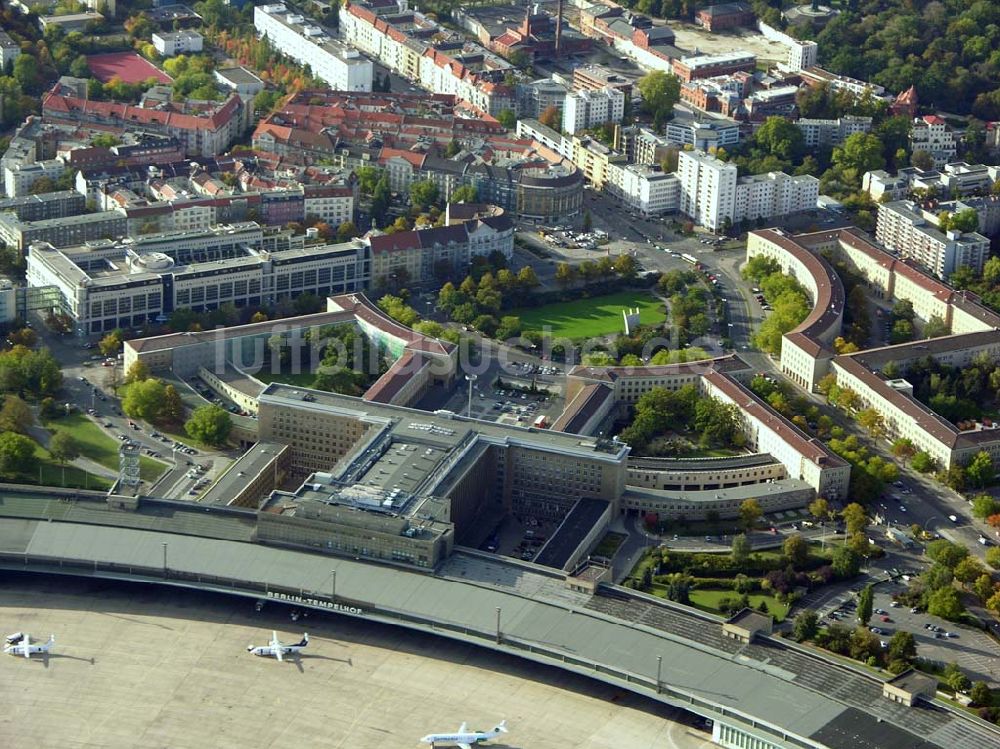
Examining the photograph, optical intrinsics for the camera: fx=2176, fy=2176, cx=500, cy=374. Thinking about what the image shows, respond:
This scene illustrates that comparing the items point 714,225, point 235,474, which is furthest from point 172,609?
point 714,225

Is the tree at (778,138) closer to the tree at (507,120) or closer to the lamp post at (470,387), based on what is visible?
the tree at (507,120)

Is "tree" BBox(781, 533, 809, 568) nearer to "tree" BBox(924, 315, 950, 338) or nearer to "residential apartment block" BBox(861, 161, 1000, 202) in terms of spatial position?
"tree" BBox(924, 315, 950, 338)

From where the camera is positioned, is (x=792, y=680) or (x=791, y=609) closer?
(x=792, y=680)

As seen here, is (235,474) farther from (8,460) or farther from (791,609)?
(791,609)

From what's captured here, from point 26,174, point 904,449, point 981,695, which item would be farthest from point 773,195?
point 981,695

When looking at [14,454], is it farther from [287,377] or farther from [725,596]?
[725,596]

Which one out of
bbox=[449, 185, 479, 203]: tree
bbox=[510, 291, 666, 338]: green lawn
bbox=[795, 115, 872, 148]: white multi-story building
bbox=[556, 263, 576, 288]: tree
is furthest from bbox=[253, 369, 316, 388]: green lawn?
bbox=[795, 115, 872, 148]: white multi-story building
